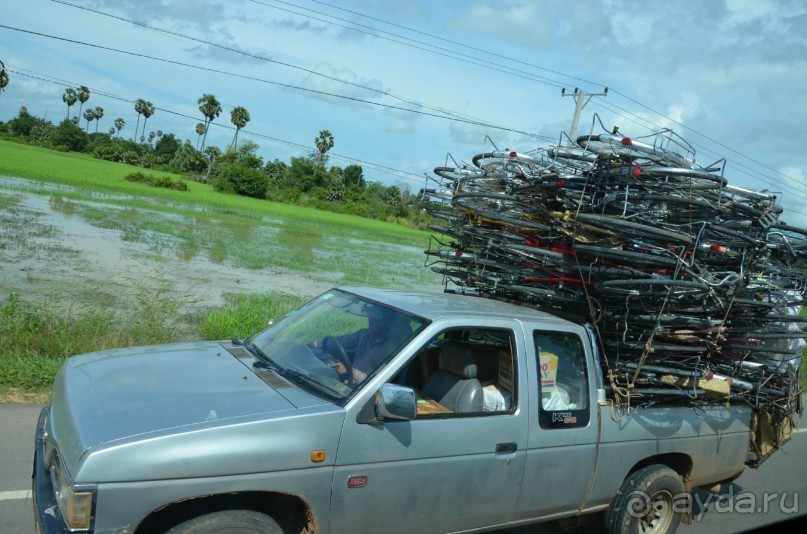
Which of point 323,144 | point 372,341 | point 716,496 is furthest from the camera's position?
point 323,144

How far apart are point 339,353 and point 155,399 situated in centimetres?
117

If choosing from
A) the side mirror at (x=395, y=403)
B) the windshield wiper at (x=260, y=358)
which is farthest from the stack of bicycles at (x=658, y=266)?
the windshield wiper at (x=260, y=358)

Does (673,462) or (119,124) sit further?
(119,124)

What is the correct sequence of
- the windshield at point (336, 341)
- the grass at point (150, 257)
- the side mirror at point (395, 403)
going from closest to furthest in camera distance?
the side mirror at point (395, 403)
the windshield at point (336, 341)
the grass at point (150, 257)

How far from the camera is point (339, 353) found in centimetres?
421

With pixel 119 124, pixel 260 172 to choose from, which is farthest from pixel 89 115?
pixel 260 172

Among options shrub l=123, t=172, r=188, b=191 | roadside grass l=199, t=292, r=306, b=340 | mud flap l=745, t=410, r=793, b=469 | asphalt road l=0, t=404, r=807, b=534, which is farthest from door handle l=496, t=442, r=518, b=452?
shrub l=123, t=172, r=188, b=191

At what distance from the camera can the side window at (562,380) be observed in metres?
4.25

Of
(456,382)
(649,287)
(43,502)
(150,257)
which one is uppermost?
(649,287)

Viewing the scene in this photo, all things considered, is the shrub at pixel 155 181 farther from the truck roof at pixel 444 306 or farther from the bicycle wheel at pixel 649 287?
the bicycle wheel at pixel 649 287

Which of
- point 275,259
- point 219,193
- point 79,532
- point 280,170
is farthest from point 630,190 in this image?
point 280,170

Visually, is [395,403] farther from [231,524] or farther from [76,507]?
[76,507]

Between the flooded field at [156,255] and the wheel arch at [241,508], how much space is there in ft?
24.4

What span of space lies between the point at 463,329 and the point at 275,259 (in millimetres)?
18819
